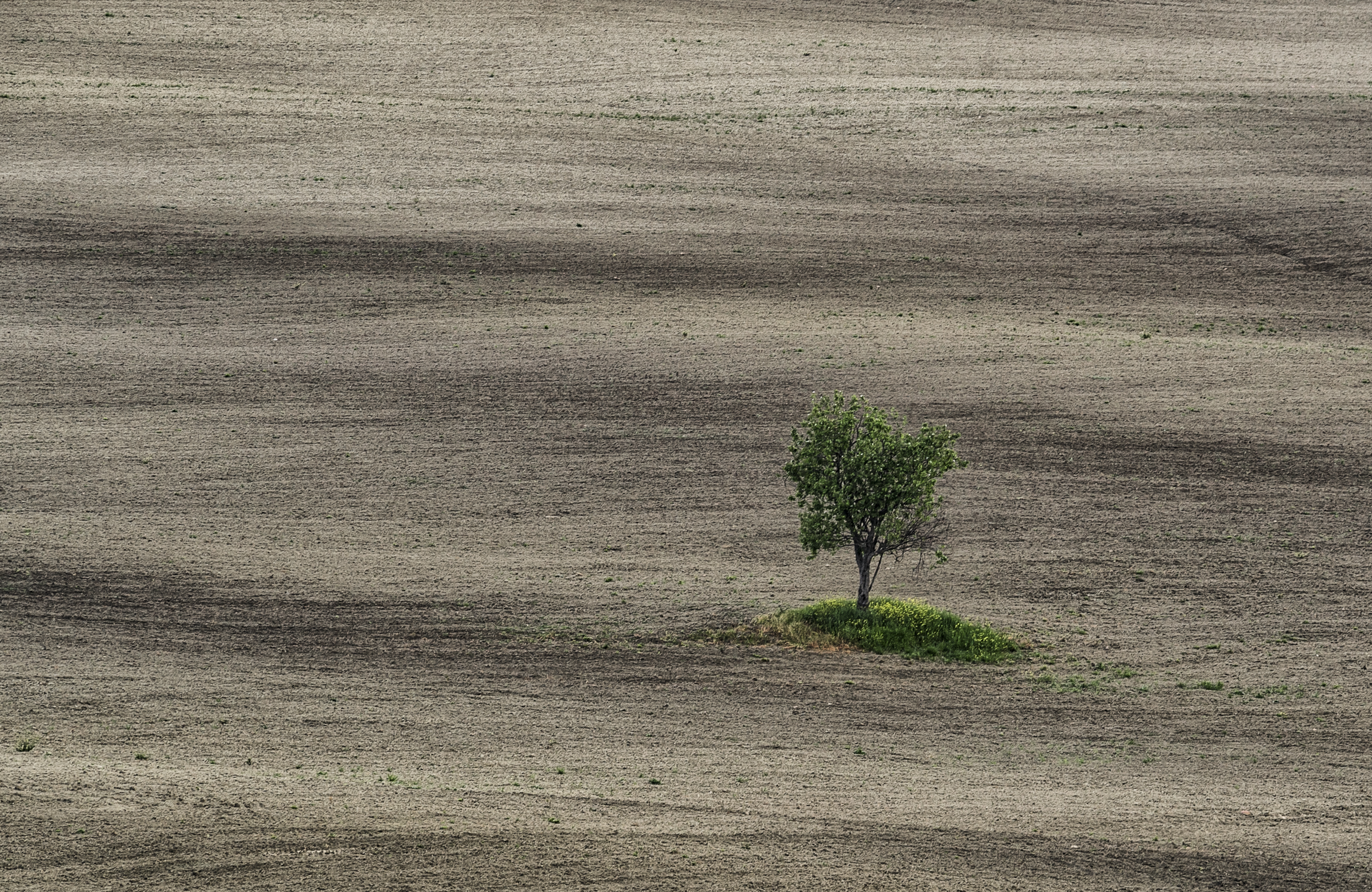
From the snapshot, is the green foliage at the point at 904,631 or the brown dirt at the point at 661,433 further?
the green foliage at the point at 904,631

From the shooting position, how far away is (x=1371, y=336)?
3659 centimetres

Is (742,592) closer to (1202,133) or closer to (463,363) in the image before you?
(463,363)

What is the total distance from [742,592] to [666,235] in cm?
1690

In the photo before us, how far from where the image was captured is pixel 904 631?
2517 centimetres

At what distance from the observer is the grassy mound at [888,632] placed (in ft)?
81.3

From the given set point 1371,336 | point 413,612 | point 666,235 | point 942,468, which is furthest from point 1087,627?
point 666,235

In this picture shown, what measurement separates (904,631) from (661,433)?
979cm

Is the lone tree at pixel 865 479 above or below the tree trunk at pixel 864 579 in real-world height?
above

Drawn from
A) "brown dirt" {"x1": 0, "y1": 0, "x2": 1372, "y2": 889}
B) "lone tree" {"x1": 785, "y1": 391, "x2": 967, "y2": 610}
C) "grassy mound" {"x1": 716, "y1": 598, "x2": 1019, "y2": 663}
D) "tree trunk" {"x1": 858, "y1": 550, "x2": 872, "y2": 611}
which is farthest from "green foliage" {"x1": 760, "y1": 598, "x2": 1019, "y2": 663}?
"brown dirt" {"x1": 0, "y1": 0, "x2": 1372, "y2": 889}

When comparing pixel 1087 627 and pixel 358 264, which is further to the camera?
pixel 358 264

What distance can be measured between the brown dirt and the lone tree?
2.25 meters

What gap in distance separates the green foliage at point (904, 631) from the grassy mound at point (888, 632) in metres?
0.01

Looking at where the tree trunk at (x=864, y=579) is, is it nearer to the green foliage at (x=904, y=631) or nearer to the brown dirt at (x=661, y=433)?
the green foliage at (x=904, y=631)

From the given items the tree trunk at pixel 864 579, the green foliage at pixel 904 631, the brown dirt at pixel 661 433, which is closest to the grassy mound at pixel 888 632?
the green foliage at pixel 904 631
